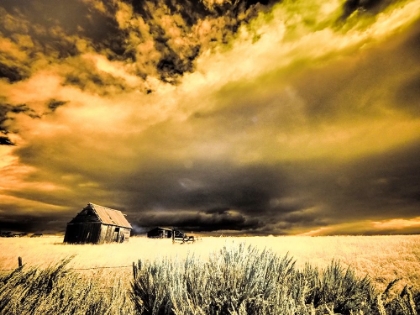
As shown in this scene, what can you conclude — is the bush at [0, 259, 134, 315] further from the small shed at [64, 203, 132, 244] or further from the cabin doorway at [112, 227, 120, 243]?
the cabin doorway at [112, 227, 120, 243]

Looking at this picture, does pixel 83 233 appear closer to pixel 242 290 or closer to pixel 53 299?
pixel 53 299

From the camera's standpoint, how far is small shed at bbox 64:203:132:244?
29.2 meters

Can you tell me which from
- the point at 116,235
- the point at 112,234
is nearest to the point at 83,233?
the point at 112,234

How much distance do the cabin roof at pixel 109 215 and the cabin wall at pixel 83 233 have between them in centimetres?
127

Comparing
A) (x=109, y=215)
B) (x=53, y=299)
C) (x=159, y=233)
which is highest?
(x=109, y=215)

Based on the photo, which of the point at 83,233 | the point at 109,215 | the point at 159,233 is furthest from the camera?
the point at 159,233

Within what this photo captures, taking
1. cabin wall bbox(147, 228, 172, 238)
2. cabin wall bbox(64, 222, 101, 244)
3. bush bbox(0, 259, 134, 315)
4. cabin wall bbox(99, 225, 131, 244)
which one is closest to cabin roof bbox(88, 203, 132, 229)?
cabin wall bbox(99, 225, 131, 244)

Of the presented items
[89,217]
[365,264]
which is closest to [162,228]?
[89,217]

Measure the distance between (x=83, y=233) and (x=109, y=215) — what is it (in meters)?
4.93

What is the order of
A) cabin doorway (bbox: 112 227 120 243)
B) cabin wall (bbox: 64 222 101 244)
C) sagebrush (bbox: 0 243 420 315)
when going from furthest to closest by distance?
1. cabin doorway (bbox: 112 227 120 243)
2. cabin wall (bbox: 64 222 101 244)
3. sagebrush (bbox: 0 243 420 315)

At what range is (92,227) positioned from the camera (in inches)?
1162

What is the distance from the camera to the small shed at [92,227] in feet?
95.9

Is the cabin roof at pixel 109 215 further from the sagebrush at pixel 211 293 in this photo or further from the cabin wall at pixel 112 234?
the sagebrush at pixel 211 293

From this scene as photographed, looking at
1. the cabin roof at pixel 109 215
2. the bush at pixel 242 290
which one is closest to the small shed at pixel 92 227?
the cabin roof at pixel 109 215
